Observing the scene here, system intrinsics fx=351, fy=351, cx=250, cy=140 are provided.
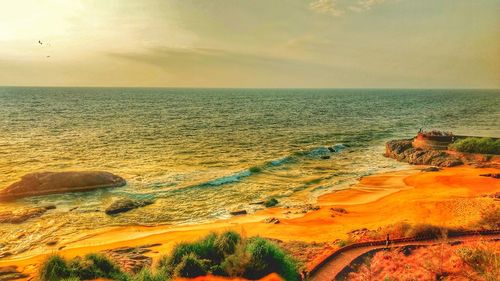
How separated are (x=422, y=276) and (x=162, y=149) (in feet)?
134

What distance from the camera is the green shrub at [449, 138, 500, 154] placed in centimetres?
4225

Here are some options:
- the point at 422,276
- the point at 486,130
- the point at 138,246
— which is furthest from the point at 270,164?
the point at 486,130

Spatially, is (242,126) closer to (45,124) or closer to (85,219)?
(45,124)

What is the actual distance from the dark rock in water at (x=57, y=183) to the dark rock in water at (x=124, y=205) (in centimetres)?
542

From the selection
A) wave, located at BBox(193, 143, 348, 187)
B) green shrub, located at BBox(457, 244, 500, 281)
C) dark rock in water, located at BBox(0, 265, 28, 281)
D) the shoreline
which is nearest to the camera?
green shrub, located at BBox(457, 244, 500, 281)

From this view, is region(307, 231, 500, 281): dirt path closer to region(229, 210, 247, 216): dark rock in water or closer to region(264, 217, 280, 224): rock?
region(264, 217, 280, 224): rock

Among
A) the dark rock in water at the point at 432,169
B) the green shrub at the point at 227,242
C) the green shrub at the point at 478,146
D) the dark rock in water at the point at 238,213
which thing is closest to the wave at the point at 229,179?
the dark rock in water at the point at 238,213

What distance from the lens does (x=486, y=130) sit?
7200cm

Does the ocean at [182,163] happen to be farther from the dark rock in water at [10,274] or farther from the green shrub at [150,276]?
the green shrub at [150,276]

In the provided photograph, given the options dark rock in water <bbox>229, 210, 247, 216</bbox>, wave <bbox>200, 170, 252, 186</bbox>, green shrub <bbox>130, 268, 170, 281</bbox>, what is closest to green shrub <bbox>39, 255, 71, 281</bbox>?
green shrub <bbox>130, 268, 170, 281</bbox>

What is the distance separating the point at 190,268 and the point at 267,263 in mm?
3492

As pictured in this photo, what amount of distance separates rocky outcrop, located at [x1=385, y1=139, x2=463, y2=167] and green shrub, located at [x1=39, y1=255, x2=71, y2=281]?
133 ft

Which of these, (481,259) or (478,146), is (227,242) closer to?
(481,259)

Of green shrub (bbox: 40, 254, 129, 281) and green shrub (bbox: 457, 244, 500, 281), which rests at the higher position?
green shrub (bbox: 457, 244, 500, 281)
